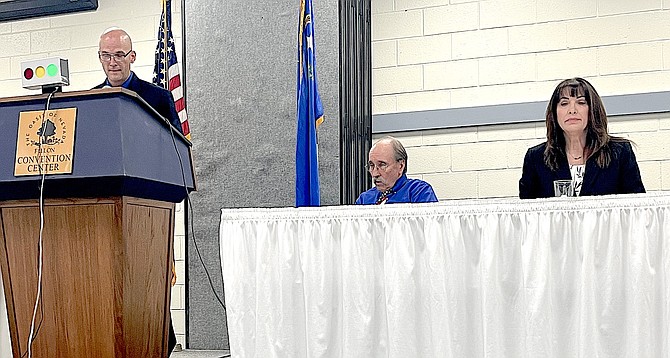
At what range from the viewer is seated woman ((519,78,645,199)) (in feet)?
8.18

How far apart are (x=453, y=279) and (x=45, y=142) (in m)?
1.08

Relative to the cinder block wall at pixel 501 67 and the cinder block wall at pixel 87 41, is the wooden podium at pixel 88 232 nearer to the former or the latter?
the cinder block wall at pixel 501 67

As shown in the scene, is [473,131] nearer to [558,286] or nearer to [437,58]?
[437,58]

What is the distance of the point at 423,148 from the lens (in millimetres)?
4242

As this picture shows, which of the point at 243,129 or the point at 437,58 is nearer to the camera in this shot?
the point at 243,129

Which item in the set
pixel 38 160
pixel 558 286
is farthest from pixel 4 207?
pixel 558 286

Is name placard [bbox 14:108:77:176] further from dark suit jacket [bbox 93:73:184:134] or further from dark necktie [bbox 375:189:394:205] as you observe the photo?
dark necktie [bbox 375:189:394:205]

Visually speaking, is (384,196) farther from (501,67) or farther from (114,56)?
(114,56)

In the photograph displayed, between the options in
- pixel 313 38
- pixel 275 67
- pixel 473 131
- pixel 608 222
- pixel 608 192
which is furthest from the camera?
pixel 473 131

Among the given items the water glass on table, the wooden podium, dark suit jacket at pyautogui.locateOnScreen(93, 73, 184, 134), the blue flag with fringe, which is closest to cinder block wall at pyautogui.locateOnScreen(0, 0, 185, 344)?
the blue flag with fringe

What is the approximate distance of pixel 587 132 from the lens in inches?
101

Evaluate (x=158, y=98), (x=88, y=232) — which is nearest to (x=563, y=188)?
(x=88, y=232)

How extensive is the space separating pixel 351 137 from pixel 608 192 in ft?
4.31

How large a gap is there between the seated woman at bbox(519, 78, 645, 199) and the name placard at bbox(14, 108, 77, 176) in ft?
4.41
